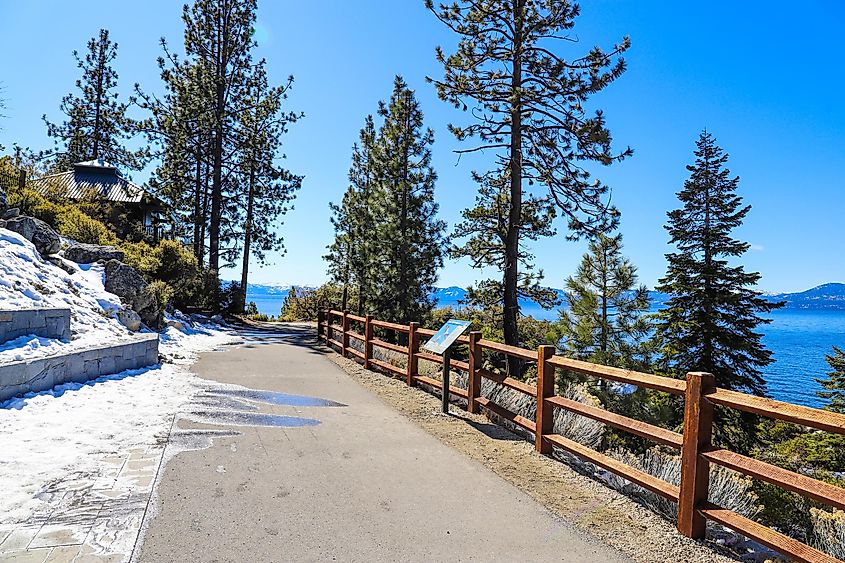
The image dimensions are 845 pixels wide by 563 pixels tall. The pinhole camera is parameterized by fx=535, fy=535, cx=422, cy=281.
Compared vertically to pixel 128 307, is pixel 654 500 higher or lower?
lower

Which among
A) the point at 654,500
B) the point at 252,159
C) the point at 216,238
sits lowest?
the point at 654,500

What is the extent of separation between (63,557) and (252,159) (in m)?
26.2

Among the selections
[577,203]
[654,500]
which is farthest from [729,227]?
[654,500]

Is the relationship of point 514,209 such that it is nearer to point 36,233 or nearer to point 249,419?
point 249,419

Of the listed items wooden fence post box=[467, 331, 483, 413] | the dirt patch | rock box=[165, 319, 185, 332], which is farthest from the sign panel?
rock box=[165, 319, 185, 332]

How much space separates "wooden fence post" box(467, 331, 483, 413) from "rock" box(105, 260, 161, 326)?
8369 mm

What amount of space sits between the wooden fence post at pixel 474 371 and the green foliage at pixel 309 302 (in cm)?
2298

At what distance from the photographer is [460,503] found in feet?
14.4

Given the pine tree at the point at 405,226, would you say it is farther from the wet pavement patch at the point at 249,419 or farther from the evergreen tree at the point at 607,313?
the wet pavement patch at the point at 249,419

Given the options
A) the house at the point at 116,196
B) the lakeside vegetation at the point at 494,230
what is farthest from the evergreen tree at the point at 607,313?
the house at the point at 116,196

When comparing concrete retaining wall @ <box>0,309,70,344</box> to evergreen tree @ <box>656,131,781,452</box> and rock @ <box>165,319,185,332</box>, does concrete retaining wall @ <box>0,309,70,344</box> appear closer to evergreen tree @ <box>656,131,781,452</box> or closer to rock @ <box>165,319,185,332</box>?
rock @ <box>165,319,185,332</box>

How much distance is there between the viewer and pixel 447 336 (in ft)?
25.0

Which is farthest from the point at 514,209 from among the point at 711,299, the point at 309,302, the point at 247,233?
the point at 309,302

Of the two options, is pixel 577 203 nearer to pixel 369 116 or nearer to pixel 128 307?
pixel 128 307
